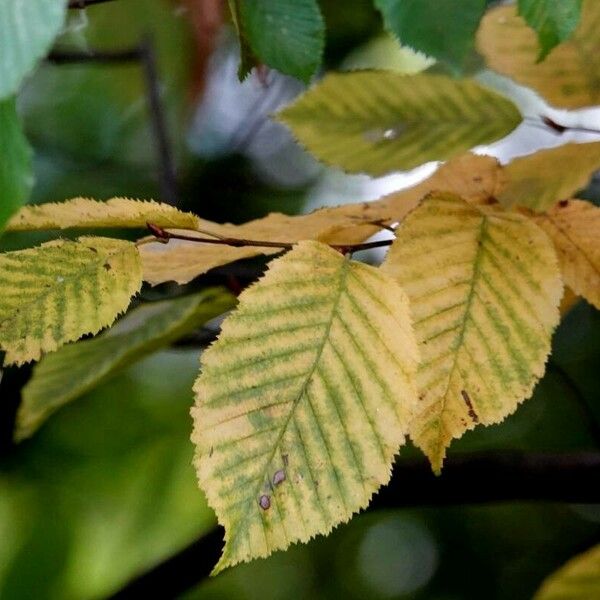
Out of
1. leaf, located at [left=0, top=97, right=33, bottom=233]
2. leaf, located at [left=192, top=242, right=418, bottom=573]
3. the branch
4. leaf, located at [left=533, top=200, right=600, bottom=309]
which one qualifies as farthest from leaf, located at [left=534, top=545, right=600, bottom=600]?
leaf, located at [left=0, top=97, right=33, bottom=233]

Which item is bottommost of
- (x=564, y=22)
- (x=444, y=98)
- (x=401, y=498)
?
(x=401, y=498)

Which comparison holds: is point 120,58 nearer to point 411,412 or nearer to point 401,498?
point 401,498

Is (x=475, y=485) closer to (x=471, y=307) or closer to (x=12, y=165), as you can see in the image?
(x=471, y=307)

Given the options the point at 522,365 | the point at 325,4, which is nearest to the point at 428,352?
the point at 522,365

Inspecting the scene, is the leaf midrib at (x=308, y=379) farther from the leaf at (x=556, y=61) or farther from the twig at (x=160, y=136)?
the twig at (x=160, y=136)

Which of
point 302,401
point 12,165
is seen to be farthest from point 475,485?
point 12,165

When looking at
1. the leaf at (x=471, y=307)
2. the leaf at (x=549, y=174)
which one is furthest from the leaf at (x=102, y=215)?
the leaf at (x=549, y=174)

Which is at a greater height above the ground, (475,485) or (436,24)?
(436,24)

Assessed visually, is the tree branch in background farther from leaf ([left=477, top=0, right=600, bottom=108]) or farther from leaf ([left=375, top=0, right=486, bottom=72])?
leaf ([left=375, top=0, right=486, bottom=72])
